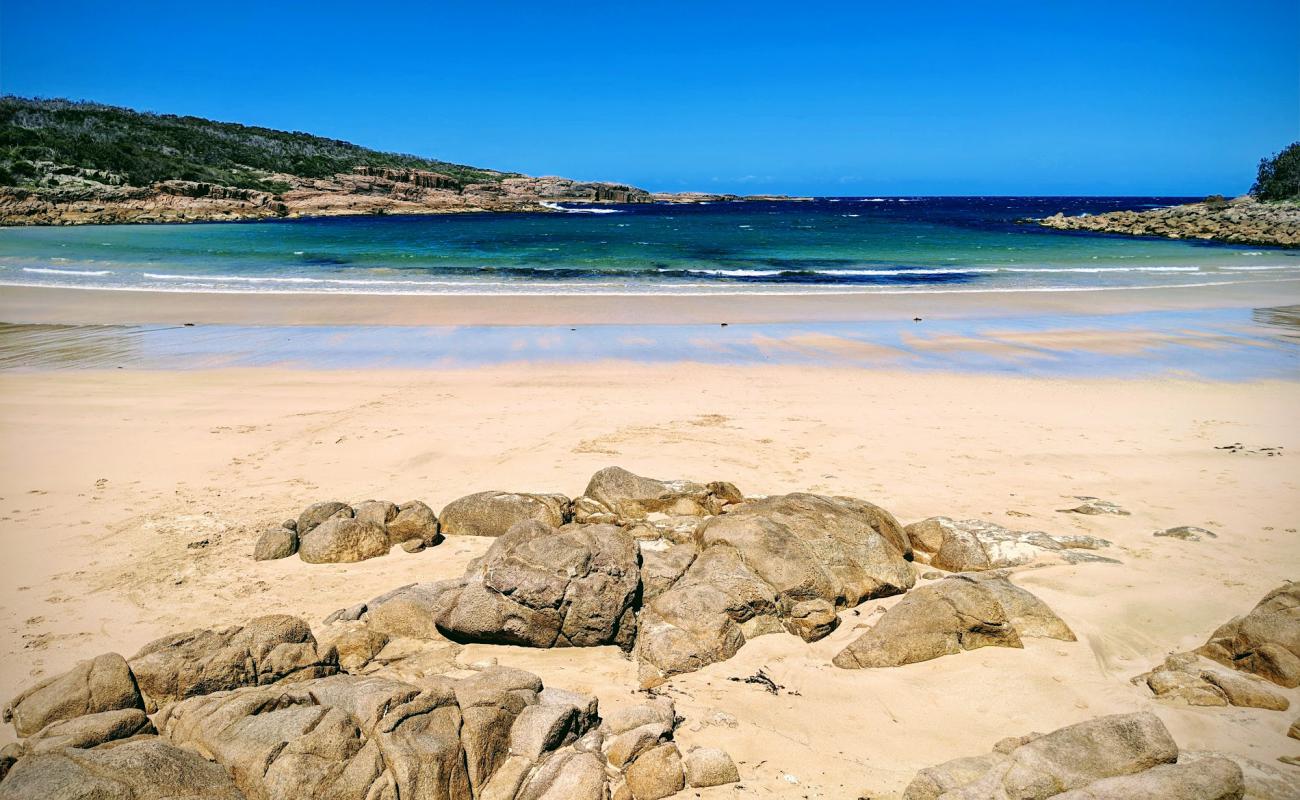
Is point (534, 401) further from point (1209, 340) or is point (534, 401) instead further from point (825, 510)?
point (1209, 340)

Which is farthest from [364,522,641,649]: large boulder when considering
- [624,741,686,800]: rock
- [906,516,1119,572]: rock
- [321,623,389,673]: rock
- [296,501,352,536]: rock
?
[906,516,1119,572]: rock

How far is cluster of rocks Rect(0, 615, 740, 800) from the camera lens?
361 centimetres

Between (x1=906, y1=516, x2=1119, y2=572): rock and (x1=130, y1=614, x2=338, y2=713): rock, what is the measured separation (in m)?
5.10

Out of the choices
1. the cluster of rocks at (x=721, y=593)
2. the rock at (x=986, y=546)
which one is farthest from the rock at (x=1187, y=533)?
the cluster of rocks at (x=721, y=593)

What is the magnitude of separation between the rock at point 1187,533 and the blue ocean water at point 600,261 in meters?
19.5

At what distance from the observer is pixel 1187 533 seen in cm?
738

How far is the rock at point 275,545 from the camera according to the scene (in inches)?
276

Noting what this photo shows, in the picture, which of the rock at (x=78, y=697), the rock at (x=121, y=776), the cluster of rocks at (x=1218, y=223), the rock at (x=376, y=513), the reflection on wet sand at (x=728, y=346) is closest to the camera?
the rock at (x=121, y=776)

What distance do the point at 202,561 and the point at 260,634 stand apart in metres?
2.40

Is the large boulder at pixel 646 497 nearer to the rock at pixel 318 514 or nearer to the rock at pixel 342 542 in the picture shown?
the rock at pixel 342 542

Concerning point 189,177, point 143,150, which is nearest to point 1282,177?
point 189,177

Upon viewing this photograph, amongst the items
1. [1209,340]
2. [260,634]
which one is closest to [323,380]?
[260,634]

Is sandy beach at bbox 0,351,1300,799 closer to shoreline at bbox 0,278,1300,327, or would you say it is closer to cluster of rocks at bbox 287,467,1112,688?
cluster of rocks at bbox 287,467,1112,688

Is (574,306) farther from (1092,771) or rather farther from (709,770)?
(1092,771)
